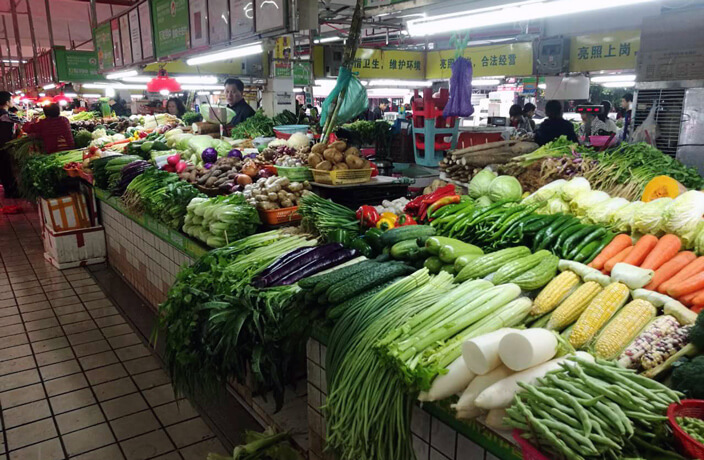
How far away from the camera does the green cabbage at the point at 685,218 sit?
101 inches

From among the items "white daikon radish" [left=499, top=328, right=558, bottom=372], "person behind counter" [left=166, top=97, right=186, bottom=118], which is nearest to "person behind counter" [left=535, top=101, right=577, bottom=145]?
"white daikon radish" [left=499, top=328, right=558, bottom=372]

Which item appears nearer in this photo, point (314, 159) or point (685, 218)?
point (685, 218)

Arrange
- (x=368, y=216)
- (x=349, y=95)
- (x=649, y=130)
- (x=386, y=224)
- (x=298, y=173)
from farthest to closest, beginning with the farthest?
(x=649, y=130), (x=349, y=95), (x=298, y=173), (x=368, y=216), (x=386, y=224)

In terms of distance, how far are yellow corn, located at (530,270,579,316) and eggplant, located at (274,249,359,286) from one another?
124cm

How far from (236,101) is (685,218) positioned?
8121 mm

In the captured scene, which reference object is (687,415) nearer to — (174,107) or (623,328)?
(623,328)

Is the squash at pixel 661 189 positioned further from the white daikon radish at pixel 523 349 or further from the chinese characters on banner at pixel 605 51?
the chinese characters on banner at pixel 605 51

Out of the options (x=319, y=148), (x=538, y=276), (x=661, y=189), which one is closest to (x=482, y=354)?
(x=538, y=276)

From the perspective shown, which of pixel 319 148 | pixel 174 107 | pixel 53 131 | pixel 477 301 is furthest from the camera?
pixel 174 107

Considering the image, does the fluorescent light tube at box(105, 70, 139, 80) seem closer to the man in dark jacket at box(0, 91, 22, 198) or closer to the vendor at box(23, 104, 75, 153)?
the vendor at box(23, 104, 75, 153)

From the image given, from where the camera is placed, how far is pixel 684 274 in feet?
7.26

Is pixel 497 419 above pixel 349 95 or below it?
below

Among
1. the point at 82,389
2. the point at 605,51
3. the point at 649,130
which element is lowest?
the point at 82,389

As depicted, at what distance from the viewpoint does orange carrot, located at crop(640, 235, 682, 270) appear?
2.38m
